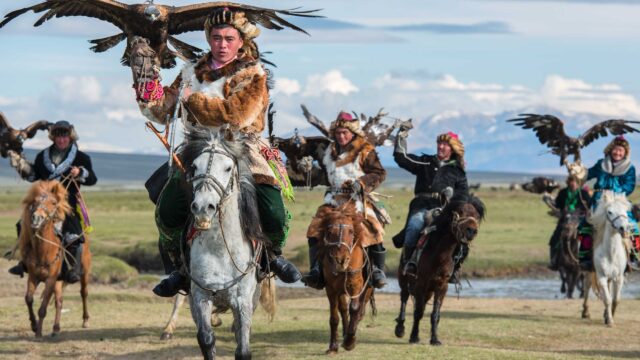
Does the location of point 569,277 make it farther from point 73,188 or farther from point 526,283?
point 73,188

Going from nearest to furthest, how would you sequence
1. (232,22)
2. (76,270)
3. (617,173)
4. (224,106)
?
(224,106) < (232,22) < (76,270) < (617,173)

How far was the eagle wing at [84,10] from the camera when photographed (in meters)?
10.9

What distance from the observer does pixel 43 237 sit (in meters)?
18.1

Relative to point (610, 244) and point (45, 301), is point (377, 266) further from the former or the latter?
point (610, 244)

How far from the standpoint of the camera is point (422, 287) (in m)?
17.7

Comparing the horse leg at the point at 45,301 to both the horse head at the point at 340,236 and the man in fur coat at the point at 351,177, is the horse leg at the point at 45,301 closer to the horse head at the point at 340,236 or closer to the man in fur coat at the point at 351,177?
the man in fur coat at the point at 351,177

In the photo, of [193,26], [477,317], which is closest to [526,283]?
[477,317]

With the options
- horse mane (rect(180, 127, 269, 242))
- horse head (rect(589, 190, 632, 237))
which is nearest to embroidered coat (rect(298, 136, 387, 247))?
horse head (rect(589, 190, 632, 237))

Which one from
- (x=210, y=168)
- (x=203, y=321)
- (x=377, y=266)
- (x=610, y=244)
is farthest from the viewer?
(x=610, y=244)

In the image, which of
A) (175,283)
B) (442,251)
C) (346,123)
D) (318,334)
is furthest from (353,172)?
(175,283)

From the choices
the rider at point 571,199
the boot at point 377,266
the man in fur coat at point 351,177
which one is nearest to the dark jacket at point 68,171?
the man in fur coat at point 351,177

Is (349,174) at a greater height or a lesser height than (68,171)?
greater

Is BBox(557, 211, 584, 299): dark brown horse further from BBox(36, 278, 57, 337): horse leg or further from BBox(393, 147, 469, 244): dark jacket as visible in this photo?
BBox(36, 278, 57, 337): horse leg

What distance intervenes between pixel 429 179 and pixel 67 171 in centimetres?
551
